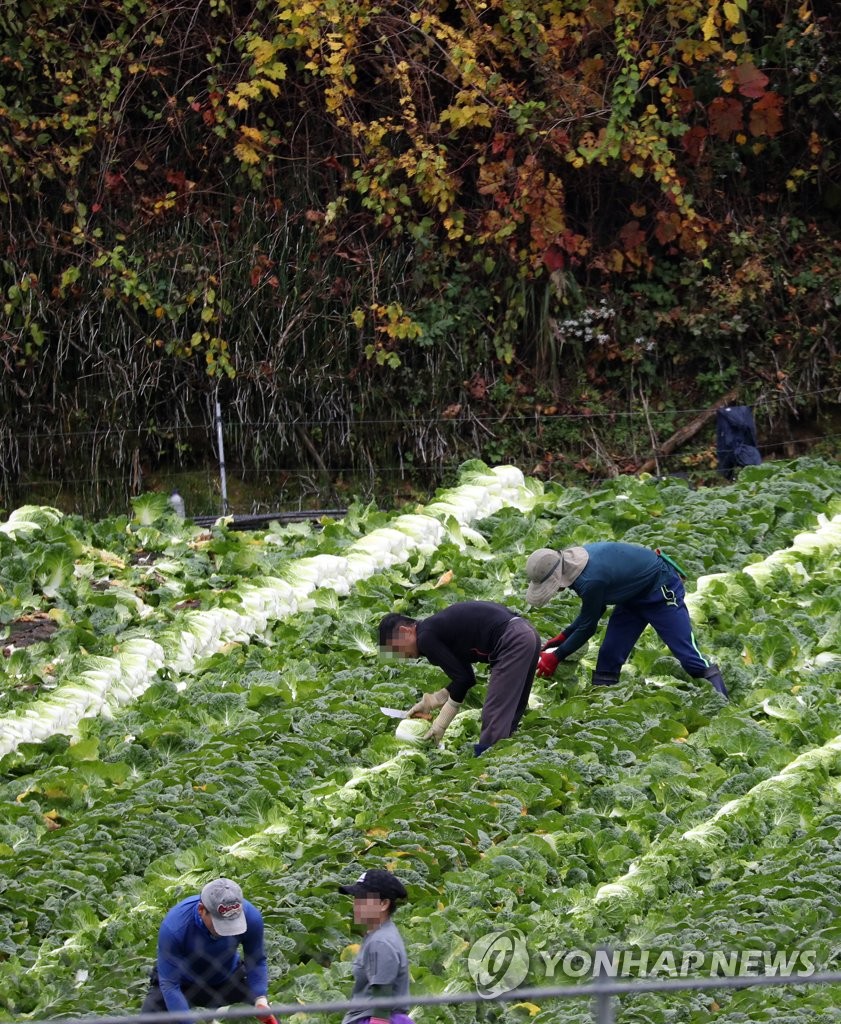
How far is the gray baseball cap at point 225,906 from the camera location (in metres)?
5.31

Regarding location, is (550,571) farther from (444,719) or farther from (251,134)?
(251,134)

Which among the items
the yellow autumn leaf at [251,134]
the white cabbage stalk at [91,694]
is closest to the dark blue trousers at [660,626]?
the white cabbage stalk at [91,694]

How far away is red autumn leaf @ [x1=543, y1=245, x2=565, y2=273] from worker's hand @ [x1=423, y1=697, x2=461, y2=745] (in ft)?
38.7

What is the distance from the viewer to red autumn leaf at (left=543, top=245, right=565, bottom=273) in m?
19.1

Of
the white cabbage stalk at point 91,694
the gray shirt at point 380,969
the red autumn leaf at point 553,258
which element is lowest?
the white cabbage stalk at point 91,694

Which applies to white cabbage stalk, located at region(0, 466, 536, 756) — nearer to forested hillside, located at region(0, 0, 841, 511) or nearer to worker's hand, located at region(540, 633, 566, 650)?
worker's hand, located at region(540, 633, 566, 650)

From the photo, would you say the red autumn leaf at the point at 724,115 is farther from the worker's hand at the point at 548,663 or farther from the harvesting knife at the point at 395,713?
the harvesting knife at the point at 395,713

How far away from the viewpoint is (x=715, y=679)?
8.84 metres

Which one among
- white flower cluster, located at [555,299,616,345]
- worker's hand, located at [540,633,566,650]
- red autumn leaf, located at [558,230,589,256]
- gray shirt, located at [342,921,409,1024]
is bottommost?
worker's hand, located at [540,633,566,650]

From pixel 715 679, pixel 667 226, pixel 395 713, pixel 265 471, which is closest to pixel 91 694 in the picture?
pixel 395 713

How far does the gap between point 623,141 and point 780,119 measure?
2470mm

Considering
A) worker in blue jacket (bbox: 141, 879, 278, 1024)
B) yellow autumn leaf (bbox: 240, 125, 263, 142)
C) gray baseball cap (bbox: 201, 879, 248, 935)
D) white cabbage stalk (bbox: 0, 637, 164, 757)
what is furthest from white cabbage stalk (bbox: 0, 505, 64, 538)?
gray baseball cap (bbox: 201, 879, 248, 935)

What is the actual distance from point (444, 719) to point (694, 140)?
13165 mm

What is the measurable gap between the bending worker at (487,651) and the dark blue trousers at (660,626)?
108cm
